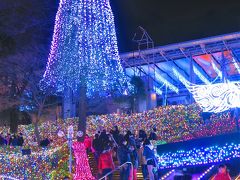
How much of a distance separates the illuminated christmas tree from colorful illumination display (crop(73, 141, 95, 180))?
4.76m

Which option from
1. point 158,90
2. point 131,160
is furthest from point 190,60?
point 131,160

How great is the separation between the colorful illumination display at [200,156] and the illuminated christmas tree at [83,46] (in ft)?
23.8

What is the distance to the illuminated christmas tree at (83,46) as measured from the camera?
20.8 m

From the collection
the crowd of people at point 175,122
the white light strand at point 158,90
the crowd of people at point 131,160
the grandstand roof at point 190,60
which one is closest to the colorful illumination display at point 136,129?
the crowd of people at point 175,122

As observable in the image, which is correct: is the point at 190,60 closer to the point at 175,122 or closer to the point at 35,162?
the point at 175,122

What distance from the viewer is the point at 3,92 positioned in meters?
30.8

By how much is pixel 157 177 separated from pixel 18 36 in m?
16.5

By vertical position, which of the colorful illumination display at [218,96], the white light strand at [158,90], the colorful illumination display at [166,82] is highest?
the colorful illumination display at [166,82]

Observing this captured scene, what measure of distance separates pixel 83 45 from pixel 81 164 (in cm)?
628

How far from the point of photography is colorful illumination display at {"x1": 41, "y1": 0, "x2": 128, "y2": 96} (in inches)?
820

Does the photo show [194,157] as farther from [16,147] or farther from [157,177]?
[16,147]

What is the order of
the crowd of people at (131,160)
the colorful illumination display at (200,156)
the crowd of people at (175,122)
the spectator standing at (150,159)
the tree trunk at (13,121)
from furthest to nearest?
the tree trunk at (13,121), the crowd of people at (175,122), the colorful illumination display at (200,156), the crowd of people at (131,160), the spectator standing at (150,159)

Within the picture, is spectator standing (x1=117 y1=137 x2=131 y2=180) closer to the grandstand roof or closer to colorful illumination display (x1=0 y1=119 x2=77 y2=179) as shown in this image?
colorful illumination display (x1=0 y1=119 x2=77 y2=179)

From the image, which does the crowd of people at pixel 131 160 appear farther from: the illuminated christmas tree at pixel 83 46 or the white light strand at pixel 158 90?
the white light strand at pixel 158 90
